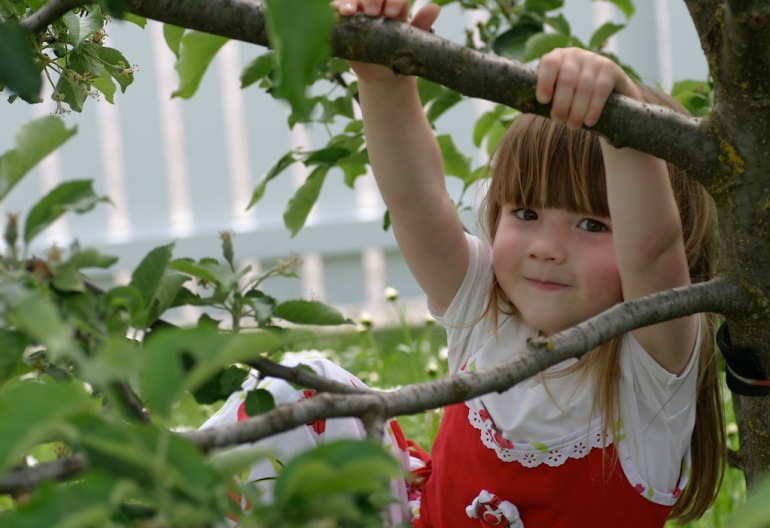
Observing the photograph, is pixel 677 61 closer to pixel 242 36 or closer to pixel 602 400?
pixel 602 400

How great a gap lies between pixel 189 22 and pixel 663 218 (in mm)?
488

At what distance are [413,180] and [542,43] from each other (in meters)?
0.27

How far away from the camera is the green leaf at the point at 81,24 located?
2.94ft

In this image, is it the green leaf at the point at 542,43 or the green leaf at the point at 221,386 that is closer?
the green leaf at the point at 221,386

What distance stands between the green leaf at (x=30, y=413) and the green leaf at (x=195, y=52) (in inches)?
25.8

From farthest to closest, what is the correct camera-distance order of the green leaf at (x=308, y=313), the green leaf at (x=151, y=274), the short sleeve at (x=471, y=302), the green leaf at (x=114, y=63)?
the short sleeve at (x=471, y=302)
the green leaf at (x=114, y=63)
the green leaf at (x=308, y=313)
the green leaf at (x=151, y=274)

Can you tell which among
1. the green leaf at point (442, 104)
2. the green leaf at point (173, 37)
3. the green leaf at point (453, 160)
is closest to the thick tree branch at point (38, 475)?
the green leaf at point (173, 37)

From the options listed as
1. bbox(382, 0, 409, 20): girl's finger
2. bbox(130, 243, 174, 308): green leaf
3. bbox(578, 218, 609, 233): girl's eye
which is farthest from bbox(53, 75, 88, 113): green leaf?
bbox(578, 218, 609, 233): girl's eye

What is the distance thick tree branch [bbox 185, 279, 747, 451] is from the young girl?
0.28 meters

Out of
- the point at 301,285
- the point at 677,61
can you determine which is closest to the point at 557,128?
the point at 677,61

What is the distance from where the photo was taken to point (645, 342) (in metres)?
1.08

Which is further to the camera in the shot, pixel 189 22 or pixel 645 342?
pixel 645 342

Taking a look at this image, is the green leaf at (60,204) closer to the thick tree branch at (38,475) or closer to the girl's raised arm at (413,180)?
the thick tree branch at (38,475)

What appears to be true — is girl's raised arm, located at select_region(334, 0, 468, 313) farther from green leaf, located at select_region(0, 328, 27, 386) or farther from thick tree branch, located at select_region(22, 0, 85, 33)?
green leaf, located at select_region(0, 328, 27, 386)
